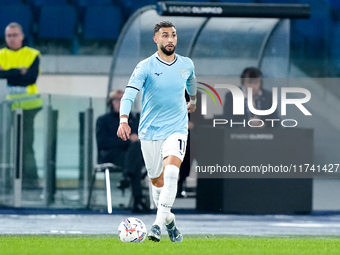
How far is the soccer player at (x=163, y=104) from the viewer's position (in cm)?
811

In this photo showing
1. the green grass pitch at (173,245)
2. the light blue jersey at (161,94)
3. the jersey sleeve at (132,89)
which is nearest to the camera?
the green grass pitch at (173,245)

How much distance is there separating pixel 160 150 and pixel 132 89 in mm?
546

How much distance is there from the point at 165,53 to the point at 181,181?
200 inches

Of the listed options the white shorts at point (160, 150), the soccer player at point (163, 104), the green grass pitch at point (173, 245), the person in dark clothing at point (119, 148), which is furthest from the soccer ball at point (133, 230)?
the person in dark clothing at point (119, 148)

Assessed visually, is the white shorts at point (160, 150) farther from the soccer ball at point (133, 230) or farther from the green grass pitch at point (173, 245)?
the green grass pitch at point (173, 245)

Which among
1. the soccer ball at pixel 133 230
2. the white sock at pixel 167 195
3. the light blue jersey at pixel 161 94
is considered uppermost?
the light blue jersey at pixel 161 94

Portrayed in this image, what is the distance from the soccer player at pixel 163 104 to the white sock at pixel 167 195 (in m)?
0.01

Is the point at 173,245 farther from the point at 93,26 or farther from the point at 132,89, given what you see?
the point at 93,26

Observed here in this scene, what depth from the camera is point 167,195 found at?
8.02 m

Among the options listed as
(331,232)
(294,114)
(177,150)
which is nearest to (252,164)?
(294,114)

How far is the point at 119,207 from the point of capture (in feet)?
44.5

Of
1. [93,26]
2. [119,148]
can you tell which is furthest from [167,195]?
[93,26]

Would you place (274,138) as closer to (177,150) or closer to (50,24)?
(177,150)

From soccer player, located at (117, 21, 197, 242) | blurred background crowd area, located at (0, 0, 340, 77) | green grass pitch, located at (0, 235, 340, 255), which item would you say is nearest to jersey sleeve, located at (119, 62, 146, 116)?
soccer player, located at (117, 21, 197, 242)
